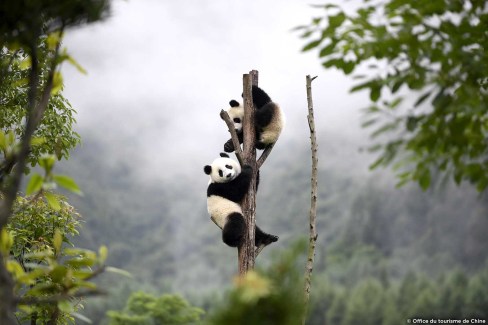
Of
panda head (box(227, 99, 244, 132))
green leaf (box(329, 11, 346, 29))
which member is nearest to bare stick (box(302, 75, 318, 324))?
panda head (box(227, 99, 244, 132))

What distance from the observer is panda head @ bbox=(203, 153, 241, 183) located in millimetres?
7555

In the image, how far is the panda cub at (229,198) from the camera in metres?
6.81

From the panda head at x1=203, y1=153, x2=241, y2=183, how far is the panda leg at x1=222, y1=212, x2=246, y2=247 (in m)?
0.76

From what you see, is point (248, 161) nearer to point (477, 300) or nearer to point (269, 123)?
point (269, 123)

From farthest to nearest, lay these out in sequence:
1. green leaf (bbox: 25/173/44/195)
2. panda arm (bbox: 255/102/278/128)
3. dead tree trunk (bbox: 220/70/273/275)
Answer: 1. panda arm (bbox: 255/102/278/128)
2. dead tree trunk (bbox: 220/70/273/275)
3. green leaf (bbox: 25/173/44/195)

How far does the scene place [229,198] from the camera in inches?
294

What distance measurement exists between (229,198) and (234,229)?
803 mm

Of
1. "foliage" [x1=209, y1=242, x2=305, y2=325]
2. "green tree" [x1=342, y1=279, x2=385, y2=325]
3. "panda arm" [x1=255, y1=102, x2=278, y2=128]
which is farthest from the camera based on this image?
"green tree" [x1=342, y1=279, x2=385, y2=325]

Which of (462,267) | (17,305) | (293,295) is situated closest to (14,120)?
(17,305)

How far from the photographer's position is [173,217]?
157 meters

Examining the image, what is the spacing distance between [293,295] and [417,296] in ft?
178

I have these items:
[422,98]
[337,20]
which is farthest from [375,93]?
[337,20]

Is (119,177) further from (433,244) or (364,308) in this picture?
(364,308)

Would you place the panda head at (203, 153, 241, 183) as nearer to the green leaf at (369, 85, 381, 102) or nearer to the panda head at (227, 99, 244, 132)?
the panda head at (227, 99, 244, 132)
